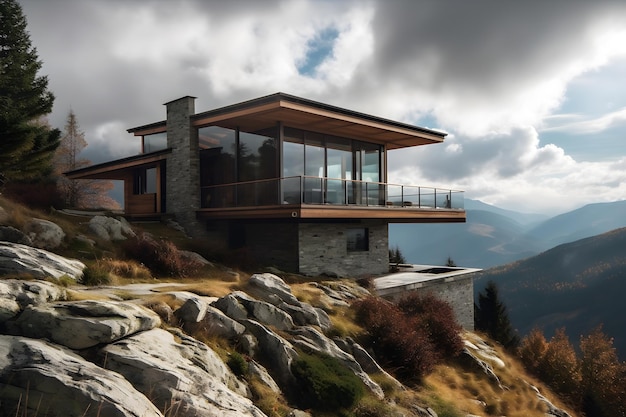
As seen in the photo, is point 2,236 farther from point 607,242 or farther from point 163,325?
point 607,242

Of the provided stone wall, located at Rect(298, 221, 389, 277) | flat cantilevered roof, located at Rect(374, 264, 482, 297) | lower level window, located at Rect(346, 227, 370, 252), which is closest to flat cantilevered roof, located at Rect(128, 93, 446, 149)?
stone wall, located at Rect(298, 221, 389, 277)

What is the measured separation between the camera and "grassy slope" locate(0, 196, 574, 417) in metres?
12.2

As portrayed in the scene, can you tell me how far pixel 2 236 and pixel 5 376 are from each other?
9577 mm

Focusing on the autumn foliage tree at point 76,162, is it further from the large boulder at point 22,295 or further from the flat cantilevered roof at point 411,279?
the large boulder at point 22,295

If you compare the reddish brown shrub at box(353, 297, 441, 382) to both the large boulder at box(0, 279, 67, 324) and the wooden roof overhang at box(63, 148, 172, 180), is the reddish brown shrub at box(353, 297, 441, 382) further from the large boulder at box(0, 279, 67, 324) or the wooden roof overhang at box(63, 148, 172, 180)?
the wooden roof overhang at box(63, 148, 172, 180)

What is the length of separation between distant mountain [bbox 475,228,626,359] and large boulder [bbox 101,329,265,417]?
124 metres

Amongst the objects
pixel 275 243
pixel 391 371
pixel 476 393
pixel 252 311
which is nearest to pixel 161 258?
pixel 252 311

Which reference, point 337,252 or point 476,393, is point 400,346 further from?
point 337,252

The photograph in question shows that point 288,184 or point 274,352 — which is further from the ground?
point 288,184

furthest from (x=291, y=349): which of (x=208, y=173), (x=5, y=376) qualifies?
(x=208, y=173)

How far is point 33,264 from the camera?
11.4 meters

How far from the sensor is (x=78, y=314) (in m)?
8.29

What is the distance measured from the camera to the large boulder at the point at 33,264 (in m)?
11.0

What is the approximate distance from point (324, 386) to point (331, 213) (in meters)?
10.3
